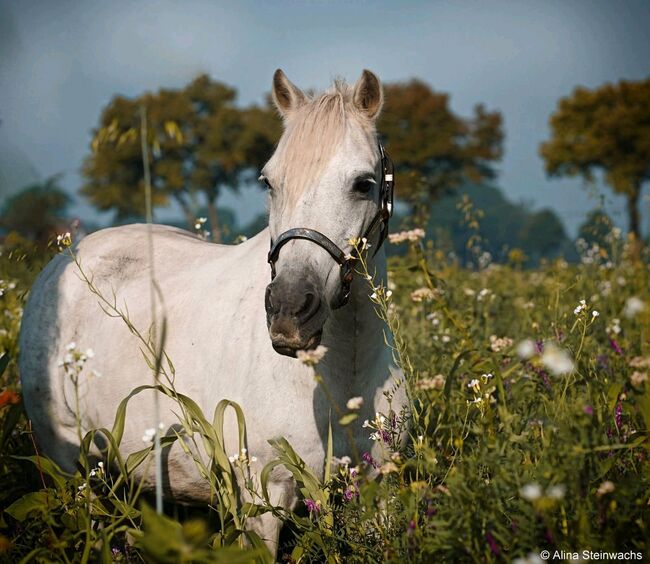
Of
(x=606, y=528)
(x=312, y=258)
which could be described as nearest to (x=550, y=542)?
(x=606, y=528)

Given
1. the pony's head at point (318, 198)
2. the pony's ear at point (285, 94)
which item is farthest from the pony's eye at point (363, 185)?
the pony's ear at point (285, 94)

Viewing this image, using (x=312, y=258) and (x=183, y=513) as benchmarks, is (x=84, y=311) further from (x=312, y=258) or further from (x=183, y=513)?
(x=312, y=258)

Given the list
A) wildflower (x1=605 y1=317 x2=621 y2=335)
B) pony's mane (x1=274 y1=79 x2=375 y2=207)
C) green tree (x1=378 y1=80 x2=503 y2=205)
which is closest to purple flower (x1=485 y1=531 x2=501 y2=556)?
pony's mane (x1=274 y1=79 x2=375 y2=207)

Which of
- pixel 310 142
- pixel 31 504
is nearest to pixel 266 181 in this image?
pixel 310 142

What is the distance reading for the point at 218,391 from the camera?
3.14 metres

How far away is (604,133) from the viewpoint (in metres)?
37.8

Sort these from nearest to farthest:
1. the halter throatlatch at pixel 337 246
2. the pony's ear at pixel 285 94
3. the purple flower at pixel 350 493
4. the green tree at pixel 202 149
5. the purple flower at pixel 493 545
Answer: the purple flower at pixel 493 545, the purple flower at pixel 350 493, the halter throatlatch at pixel 337 246, the pony's ear at pixel 285 94, the green tree at pixel 202 149

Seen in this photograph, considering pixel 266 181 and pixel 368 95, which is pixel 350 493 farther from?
pixel 368 95

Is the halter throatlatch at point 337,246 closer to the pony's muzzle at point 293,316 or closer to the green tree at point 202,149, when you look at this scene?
the pony's muzzle at point 293,316

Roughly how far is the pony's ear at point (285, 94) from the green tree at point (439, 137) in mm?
48279

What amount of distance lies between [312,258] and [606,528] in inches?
54.0

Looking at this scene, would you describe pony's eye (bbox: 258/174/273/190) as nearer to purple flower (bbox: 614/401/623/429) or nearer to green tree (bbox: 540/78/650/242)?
purple flower (bbox: 614/401/623/429)

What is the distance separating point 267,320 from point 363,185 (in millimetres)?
796

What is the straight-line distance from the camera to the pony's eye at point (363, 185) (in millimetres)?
2766
